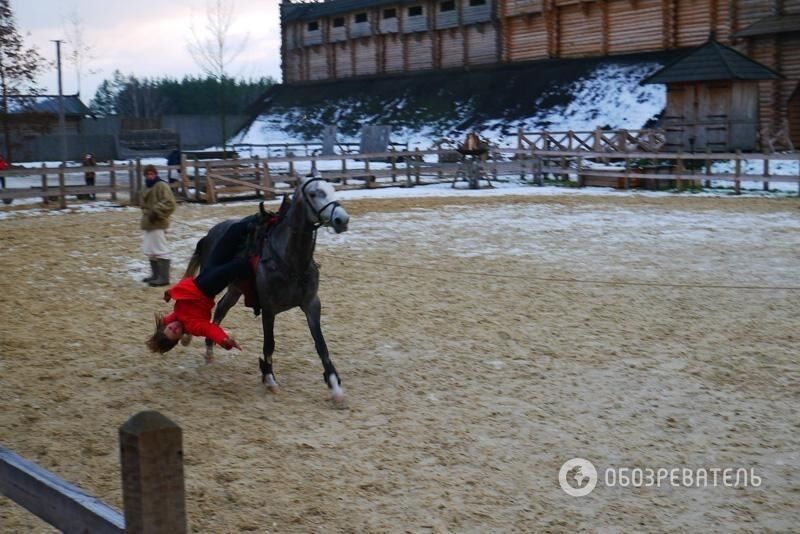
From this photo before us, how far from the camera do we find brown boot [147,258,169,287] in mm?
12467

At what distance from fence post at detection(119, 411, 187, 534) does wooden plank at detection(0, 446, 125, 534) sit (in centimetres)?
22

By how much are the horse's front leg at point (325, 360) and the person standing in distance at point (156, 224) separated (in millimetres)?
5853

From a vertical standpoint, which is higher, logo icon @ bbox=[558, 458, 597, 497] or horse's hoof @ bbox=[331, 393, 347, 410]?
horse's hoof @ bbox=[331, 393, 347, 410]

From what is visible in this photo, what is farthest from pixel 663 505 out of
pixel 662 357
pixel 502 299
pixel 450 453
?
pixel 502 299

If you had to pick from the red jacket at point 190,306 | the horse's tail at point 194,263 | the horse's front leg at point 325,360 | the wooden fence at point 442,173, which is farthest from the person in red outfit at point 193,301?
the wooden fence at point 442,173

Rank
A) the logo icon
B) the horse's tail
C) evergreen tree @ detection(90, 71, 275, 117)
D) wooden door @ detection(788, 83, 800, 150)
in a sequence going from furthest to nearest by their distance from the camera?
evergreen tree @ detection(90, 71, 275, 117), wooden door @ detection(788, 83, 800, 150), the horse's tail, the logo icon

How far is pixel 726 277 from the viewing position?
12266 millimetres

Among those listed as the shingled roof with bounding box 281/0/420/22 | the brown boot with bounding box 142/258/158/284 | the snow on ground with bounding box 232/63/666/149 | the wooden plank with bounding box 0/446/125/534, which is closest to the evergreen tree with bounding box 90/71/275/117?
the shingled roof with bounding box 281/0/420/22

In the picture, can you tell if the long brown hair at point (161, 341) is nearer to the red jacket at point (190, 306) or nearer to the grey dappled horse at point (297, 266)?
the red jacket at point (190, 306)

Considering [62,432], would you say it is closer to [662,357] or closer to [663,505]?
[663,505]

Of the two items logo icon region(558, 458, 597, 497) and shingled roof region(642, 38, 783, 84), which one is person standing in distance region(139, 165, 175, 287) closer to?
logo icon region(558, 458, 597, 497)

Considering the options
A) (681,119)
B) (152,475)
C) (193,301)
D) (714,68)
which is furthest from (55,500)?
(681,119)

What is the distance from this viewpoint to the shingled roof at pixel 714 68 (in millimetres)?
30219

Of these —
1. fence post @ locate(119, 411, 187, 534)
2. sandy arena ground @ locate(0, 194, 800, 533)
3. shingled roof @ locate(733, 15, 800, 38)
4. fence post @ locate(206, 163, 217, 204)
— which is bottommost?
sandy arena ground @ locate(0, 194, 800, 533)
